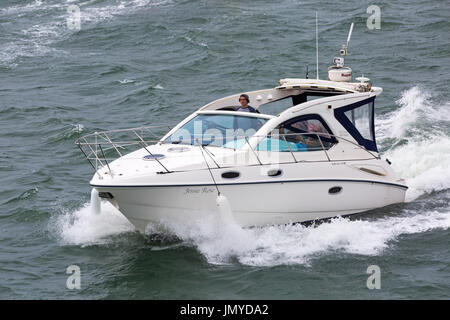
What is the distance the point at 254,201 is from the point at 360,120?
3.06m

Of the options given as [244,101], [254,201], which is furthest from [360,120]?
[254,201]

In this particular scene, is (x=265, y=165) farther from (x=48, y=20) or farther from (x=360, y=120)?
(x=48, y=20)

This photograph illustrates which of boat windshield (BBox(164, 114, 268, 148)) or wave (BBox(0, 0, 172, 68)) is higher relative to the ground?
wave (BBox(0, 0, 172, 68))

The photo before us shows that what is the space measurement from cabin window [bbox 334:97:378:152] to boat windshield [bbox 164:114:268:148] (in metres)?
1.62

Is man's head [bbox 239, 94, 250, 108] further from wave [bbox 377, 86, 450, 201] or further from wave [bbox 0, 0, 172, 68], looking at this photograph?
wave [bbox 0, 0, 172, 68]

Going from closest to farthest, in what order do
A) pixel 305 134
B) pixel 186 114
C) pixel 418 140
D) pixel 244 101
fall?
1. pixel 305 134
2. pixel 244 101
3. pixel 418 140
4. pixel 186 114

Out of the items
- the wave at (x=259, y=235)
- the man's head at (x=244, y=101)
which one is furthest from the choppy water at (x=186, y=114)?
the man's head at (x=244, y=101)

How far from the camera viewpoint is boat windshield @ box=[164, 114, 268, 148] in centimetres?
1406

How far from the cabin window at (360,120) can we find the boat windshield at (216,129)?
63.6 inches

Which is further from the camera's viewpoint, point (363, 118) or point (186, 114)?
point (186, 114)

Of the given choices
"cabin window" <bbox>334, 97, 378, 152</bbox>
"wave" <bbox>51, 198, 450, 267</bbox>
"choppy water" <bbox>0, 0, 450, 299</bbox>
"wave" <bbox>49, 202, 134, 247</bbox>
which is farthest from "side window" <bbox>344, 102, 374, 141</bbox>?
"wave" <bbox>49, 202, 134, 247</bbox>

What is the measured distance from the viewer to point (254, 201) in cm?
1334
